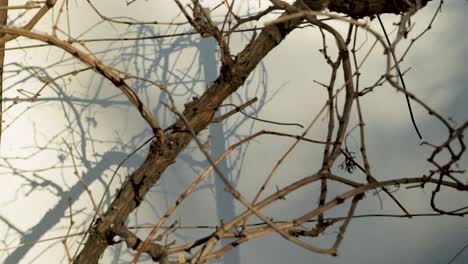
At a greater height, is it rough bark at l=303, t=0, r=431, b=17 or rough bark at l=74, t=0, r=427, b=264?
rough bark at l=303, t=0, r=431, b=17

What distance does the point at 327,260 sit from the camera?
2080 mm

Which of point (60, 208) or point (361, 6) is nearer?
point (361, 6)

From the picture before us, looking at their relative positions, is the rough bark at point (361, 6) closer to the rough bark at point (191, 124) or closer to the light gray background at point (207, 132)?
the rough bark at point (191, 124)

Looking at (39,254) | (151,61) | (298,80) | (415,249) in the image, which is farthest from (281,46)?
(39,254)

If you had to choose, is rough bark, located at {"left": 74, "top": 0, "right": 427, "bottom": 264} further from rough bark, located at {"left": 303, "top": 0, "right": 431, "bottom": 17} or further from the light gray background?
the light gray background

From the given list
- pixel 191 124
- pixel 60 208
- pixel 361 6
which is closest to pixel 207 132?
pixel 60 208

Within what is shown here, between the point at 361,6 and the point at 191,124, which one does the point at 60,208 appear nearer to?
the point at 191,124

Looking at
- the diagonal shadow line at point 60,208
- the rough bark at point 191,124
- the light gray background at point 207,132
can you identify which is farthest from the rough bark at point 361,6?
the diagonal shadow line at point 60,208

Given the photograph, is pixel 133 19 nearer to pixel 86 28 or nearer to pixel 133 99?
pixel 86 28

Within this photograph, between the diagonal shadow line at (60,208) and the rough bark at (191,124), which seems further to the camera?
the diagonal shadow line at (60,208)

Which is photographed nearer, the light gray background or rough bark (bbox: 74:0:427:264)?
rough bark (bbox: 74:0:427:264)

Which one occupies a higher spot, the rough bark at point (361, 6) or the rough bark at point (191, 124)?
the rough bark at point (361, 6)

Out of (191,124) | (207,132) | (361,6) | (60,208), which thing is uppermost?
(207,132)

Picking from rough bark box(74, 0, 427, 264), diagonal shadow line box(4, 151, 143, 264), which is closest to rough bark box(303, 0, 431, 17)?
rough bark box(74, 0, 427, 264)
